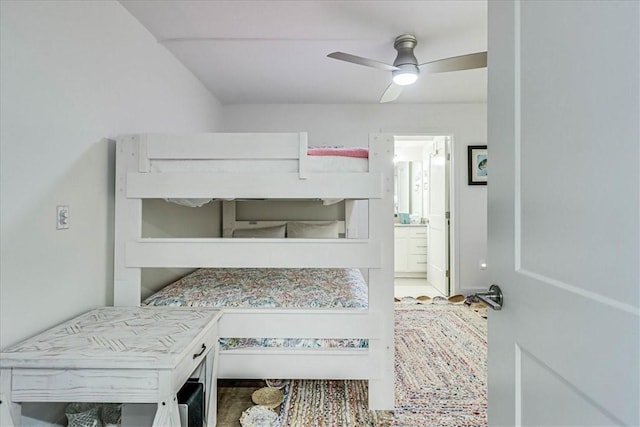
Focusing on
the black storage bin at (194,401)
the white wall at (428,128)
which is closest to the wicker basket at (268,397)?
the black storage bin at (194,401)

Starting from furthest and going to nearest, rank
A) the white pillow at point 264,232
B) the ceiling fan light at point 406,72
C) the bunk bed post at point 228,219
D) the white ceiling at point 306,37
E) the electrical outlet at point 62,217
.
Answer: the bunk bed post at point 228,219 → the white pillow at point 264,232 → the ceiling fan light at point 406,72 → the white ceiling at point 306,37 → the electrical outlet at point 62,217

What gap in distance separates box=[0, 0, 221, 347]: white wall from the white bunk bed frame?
0.17 metres

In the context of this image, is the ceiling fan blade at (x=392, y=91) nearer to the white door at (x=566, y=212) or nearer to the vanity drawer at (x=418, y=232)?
the white door at (x=566, y=212)

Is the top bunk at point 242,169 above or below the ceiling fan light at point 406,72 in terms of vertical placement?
below

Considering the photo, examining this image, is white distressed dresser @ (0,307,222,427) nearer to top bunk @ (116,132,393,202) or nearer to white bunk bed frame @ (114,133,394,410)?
white bunk bed frame @ (114,133,394,410)

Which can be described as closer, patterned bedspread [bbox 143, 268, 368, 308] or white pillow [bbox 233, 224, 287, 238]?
patterned bedspread [bbox 143, 268, 368, 308]

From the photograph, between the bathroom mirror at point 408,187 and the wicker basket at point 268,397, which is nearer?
the wicker basket at point 268,397

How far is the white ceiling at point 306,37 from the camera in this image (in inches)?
78.2

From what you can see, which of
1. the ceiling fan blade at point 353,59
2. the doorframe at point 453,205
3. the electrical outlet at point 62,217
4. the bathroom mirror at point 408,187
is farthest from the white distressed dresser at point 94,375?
the bathroom mirror at point 408,187

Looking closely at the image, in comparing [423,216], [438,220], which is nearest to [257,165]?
[438,220]

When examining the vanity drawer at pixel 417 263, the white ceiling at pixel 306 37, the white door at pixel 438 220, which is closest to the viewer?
the white ceiling at pixel 306 37

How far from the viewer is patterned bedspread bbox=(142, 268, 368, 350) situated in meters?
1.76

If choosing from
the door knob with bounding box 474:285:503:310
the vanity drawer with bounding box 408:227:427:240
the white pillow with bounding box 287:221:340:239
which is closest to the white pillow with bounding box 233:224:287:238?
the white pillow with bounding box 287:221:340:239

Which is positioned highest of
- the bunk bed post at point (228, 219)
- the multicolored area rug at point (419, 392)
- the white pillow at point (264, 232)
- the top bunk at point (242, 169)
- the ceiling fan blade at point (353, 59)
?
the ceiling fan blade at point (353, 59)
